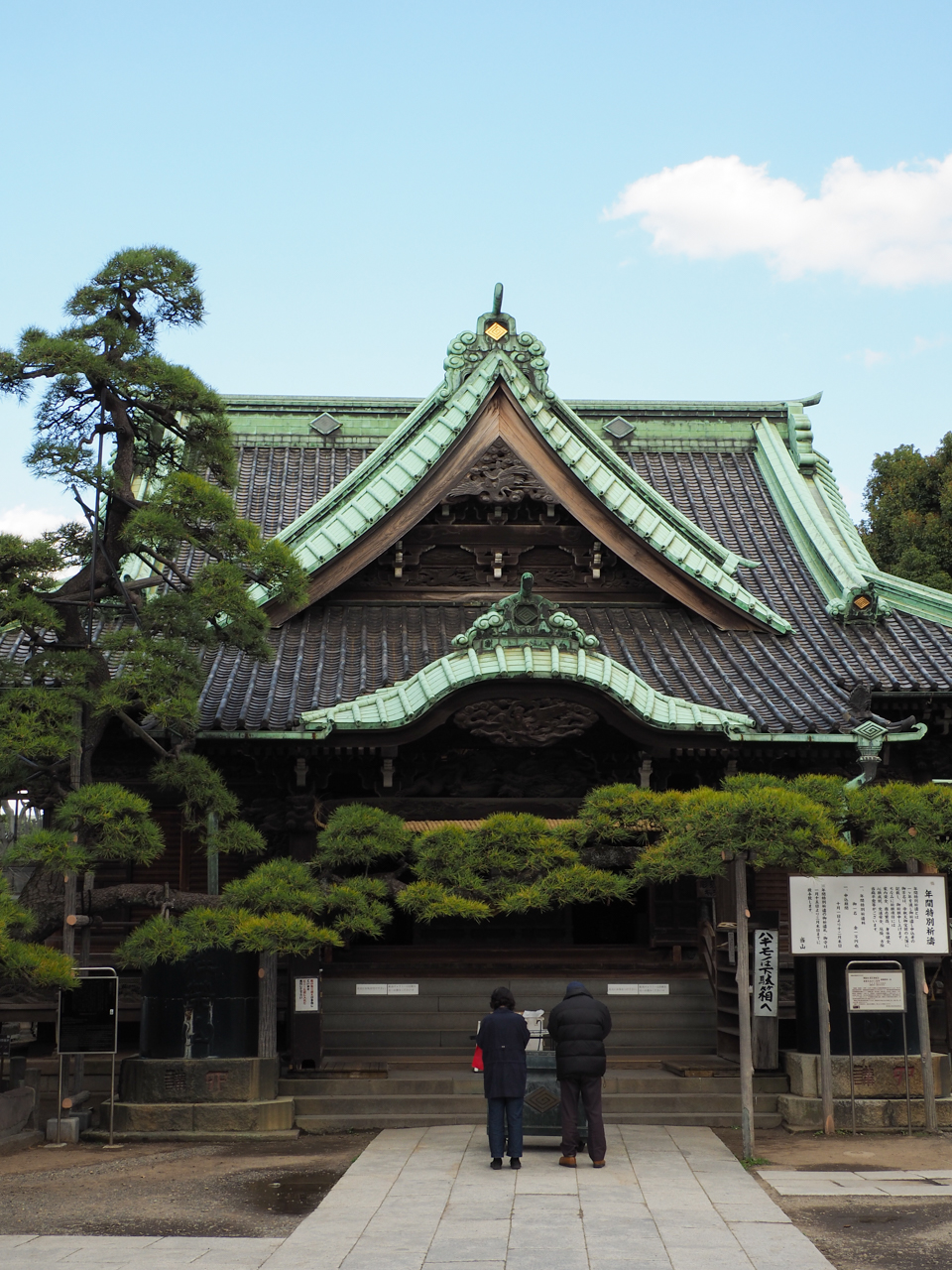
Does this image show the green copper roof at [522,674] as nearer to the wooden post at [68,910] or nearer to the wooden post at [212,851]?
the wooden post at [212,851]

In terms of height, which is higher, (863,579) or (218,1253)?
(863,579)

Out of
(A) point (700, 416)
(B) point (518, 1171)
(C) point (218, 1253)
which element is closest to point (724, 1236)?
(B) point (518, 1171)

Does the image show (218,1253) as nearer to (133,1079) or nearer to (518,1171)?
(518,1171)

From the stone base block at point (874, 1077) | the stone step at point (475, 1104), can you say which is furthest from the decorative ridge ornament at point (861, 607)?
the stone step at point (475, 1104)

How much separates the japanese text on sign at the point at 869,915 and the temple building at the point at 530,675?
178 centimetres

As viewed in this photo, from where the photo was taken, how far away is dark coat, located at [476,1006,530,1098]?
9914mm

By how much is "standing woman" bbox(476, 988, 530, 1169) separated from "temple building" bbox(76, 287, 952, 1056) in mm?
3825

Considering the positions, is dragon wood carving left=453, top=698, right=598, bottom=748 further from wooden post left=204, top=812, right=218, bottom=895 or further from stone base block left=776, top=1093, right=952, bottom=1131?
stone base block left=776, top=1093, right=952, bottom=1131

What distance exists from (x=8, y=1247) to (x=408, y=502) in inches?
403

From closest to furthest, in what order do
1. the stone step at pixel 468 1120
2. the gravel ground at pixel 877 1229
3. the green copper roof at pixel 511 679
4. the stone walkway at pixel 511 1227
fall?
the stone walkway at pixel 511 1227
the gravel ground at pixel 877 1229
the stone step at pixel 468 1120
the green copper roof at pixel 511 679

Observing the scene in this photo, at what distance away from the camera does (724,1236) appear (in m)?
8.02

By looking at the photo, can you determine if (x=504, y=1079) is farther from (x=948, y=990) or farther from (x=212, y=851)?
(x=948, y=990)

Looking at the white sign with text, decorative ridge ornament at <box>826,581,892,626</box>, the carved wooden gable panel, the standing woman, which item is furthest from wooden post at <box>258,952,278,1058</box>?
decorative ridge ornament at <box>826,581,892,626</box>

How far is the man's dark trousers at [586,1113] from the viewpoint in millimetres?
10086
